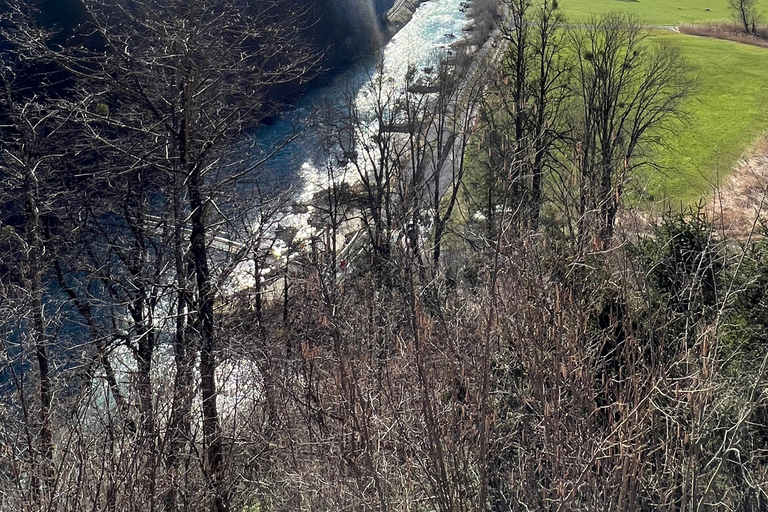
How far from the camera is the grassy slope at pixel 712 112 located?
24.0 meters

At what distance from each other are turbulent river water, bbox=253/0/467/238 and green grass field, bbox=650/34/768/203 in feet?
36.3

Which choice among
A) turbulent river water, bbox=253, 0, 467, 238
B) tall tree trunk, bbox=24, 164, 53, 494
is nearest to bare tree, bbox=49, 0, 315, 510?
tall tree trunk, bbox=24, 164, 53, 494

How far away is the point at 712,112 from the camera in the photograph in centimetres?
3070

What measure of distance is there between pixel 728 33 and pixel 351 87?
2820cm

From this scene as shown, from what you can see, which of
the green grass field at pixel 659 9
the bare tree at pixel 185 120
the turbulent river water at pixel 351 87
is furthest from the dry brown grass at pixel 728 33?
the bare tree at pixel 185 120

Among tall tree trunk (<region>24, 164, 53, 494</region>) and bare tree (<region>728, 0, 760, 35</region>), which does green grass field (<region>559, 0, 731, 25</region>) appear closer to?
bare tree (<region>728, 0, 760, 35</region>)

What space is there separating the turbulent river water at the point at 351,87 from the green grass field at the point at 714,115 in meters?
11.1

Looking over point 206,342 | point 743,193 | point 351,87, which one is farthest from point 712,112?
point 206,342

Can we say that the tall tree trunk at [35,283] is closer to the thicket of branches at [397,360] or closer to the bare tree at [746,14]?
the thicket of branches at [397,360]

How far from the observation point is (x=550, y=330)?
4.64 meters

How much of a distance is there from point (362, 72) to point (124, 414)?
29931mm

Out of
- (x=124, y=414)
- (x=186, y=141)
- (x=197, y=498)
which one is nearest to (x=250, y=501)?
(x=197, y=498)

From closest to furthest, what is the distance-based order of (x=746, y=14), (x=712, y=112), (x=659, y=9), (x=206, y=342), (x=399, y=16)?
(x=206, y=342) < (x=712, y=112) < (x=399, y=16) < (x=746, y=14) < (x=659, y=9)

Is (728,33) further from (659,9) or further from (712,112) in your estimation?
(712,112)
